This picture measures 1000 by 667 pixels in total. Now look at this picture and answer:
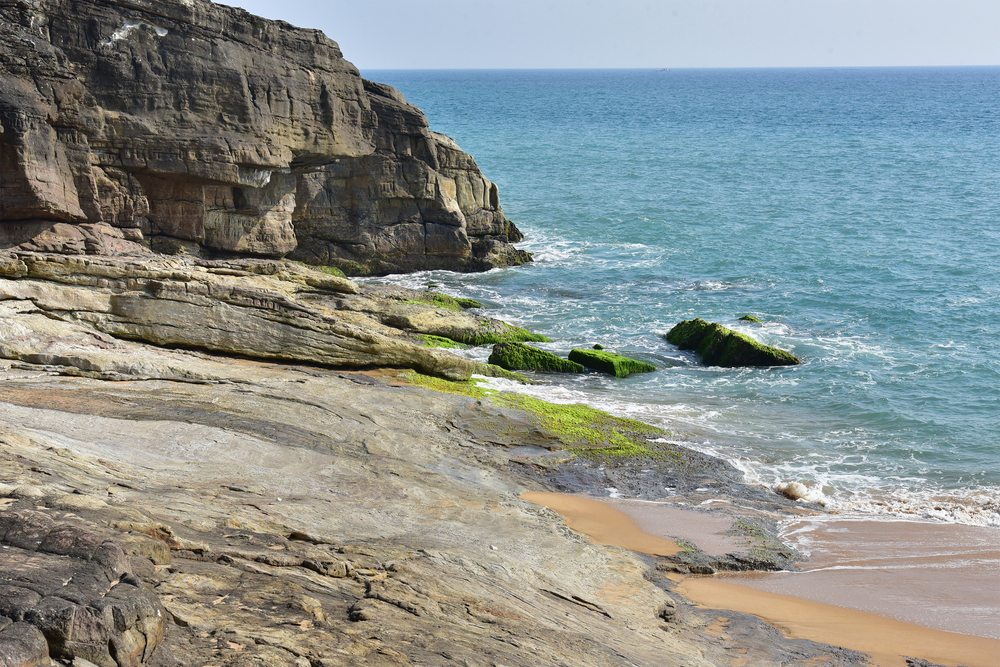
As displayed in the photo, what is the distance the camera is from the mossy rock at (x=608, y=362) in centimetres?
2488

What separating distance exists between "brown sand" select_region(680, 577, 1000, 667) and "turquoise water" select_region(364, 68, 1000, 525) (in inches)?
202

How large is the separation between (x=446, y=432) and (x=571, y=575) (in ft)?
19.4

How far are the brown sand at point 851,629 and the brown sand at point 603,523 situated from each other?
3.80 feet

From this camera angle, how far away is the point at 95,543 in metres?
7.06

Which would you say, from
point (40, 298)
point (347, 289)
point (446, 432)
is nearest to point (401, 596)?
point (446, 432)

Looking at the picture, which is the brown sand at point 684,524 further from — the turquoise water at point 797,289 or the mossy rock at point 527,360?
the mossy rock at point 527,360

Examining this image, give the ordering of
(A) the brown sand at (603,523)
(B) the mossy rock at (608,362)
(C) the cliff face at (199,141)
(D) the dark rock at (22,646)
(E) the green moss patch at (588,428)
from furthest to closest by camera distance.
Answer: (B) the mossy rock at (608,362) < (C) the cliff face at (199,141) < (E) the green moss patch at (588,428) < (A) the brown sand at (603,523) < (D) the dark rock at (22,646)

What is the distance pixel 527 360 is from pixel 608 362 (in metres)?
2.48

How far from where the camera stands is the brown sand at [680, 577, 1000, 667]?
438 inches

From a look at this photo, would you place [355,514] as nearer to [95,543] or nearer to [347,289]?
[95,543]

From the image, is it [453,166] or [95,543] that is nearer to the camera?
[95,543]

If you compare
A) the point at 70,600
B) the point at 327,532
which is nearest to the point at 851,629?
the point at 327,532

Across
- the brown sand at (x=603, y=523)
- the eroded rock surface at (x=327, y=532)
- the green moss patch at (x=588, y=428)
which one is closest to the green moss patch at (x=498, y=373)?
the green moss patch at (x=588, y=428)

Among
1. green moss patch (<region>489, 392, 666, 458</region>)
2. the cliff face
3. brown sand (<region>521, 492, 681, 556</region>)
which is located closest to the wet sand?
brown sand (<region>521, 492, 681, 556</region>)
